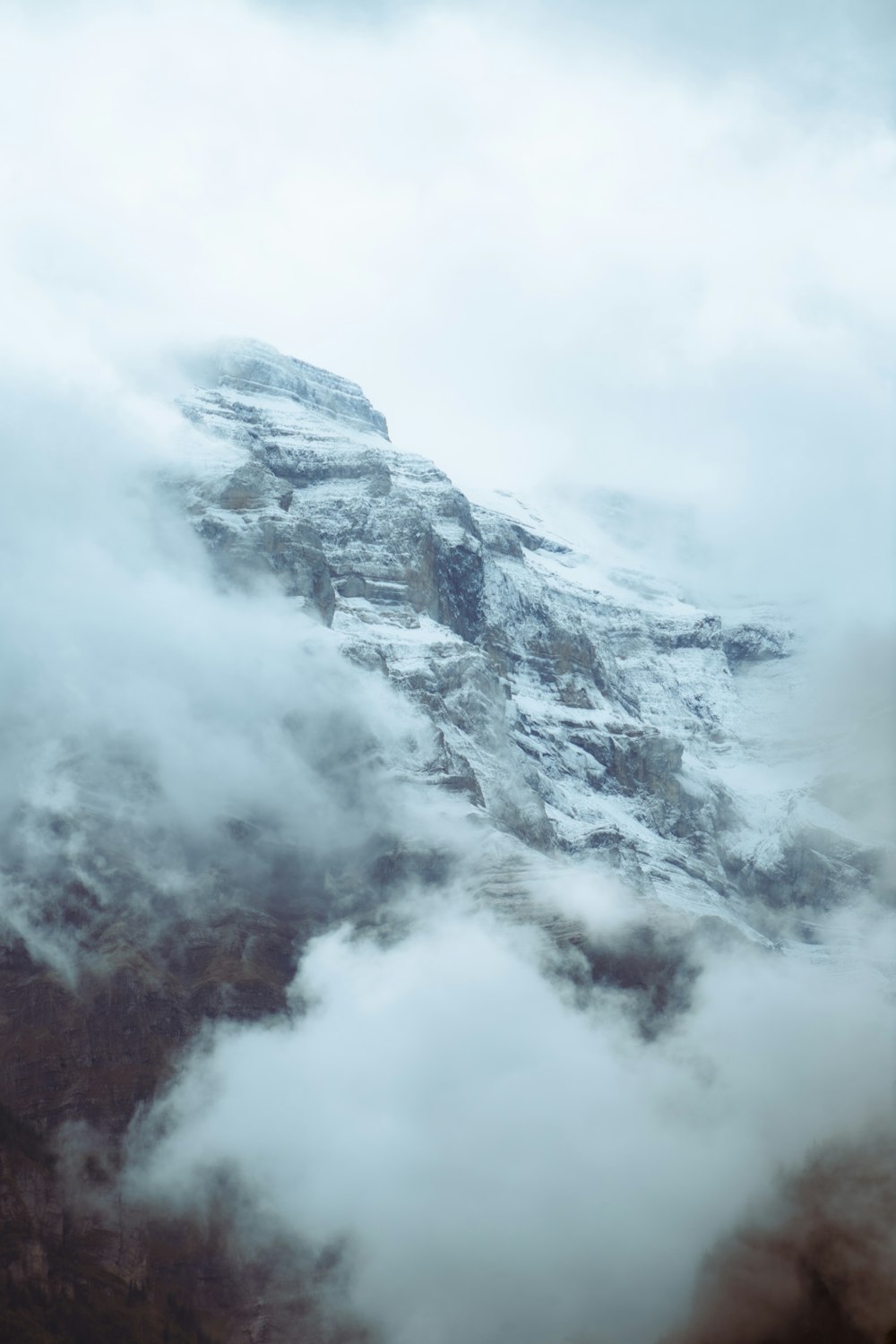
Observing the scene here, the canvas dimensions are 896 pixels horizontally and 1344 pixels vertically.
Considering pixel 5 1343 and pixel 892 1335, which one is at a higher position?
pixel 892 1335

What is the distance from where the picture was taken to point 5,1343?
19988 cm

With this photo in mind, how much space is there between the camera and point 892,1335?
19988 centimetres

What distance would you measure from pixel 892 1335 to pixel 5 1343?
87790mm
